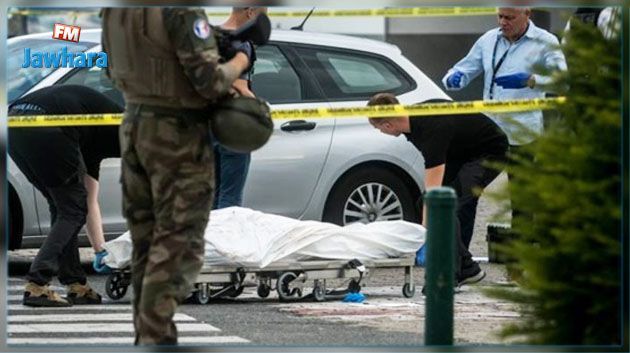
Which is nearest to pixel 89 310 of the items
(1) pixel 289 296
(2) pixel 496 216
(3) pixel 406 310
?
(1) pixel 289 296

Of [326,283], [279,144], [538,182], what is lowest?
[326,283]

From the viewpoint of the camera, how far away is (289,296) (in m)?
10.3

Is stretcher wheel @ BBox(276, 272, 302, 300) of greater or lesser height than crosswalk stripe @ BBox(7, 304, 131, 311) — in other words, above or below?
above

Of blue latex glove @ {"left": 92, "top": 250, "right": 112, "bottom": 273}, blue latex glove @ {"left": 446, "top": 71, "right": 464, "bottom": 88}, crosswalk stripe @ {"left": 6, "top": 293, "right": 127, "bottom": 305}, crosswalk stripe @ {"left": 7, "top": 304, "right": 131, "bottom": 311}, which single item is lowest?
crosswalk stripe @ {"left": 6, "top": 293, "right": 127, "bottom": 305}

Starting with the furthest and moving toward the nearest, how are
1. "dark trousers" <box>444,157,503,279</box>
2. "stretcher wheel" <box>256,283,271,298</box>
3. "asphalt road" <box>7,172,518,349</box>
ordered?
"dark trousers" <box>444,157,503,279</box> < "stretcher wheel" <box>256,283,271,298</box> < "asphalt road" <box>7,172,518,349</box>

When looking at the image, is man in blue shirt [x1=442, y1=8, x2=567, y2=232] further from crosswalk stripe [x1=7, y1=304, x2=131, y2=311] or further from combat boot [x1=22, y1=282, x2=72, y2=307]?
combat boot [x1=22, y1=282, x2=72, y2=307]

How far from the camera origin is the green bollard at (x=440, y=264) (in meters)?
6.19

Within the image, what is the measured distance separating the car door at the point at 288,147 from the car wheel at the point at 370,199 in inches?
9.2

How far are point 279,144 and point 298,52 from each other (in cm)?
77

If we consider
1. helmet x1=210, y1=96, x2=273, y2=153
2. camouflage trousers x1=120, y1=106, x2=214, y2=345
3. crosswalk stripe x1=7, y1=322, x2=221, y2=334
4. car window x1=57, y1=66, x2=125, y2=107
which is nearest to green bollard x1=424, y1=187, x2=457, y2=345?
helmet x1=210, y1=96, x2=273, y2=153

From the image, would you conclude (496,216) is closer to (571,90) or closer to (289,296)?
(571,90)

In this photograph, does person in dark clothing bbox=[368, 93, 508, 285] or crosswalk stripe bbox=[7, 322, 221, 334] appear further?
person in dark clothing bbox=[368, 93, 508, 285]

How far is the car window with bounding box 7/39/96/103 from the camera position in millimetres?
11430

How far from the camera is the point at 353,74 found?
12203 millimetres
